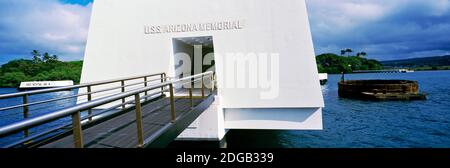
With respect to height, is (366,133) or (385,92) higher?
(385,92)

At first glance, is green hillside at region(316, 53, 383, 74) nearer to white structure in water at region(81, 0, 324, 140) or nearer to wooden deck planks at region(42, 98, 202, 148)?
white structure in water at region(81, 0, 324, 140)

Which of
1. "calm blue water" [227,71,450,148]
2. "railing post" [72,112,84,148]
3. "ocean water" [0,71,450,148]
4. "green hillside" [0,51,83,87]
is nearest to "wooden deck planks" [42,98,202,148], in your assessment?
"railing post" [72,112,84,148]

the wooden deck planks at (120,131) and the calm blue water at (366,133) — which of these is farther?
the calm blue water at (366,133)

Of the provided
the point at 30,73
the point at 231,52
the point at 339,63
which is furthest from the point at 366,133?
the point at 339,63

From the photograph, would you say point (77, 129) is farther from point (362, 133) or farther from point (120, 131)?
point (362, 133)

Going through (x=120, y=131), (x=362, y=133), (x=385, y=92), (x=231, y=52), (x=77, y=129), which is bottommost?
(x=362, y=133)

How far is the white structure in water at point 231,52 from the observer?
718 centimetres

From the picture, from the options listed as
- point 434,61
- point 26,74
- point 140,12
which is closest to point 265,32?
point 140,12

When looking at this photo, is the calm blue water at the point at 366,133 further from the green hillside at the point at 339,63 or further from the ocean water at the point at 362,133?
the green hillside at the point at 339,63

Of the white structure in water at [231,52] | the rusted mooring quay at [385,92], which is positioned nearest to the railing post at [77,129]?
the white structure in water at [231,52]

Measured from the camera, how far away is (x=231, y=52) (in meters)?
7.46

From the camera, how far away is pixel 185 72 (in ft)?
33.2

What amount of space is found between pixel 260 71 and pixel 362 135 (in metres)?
7.53
